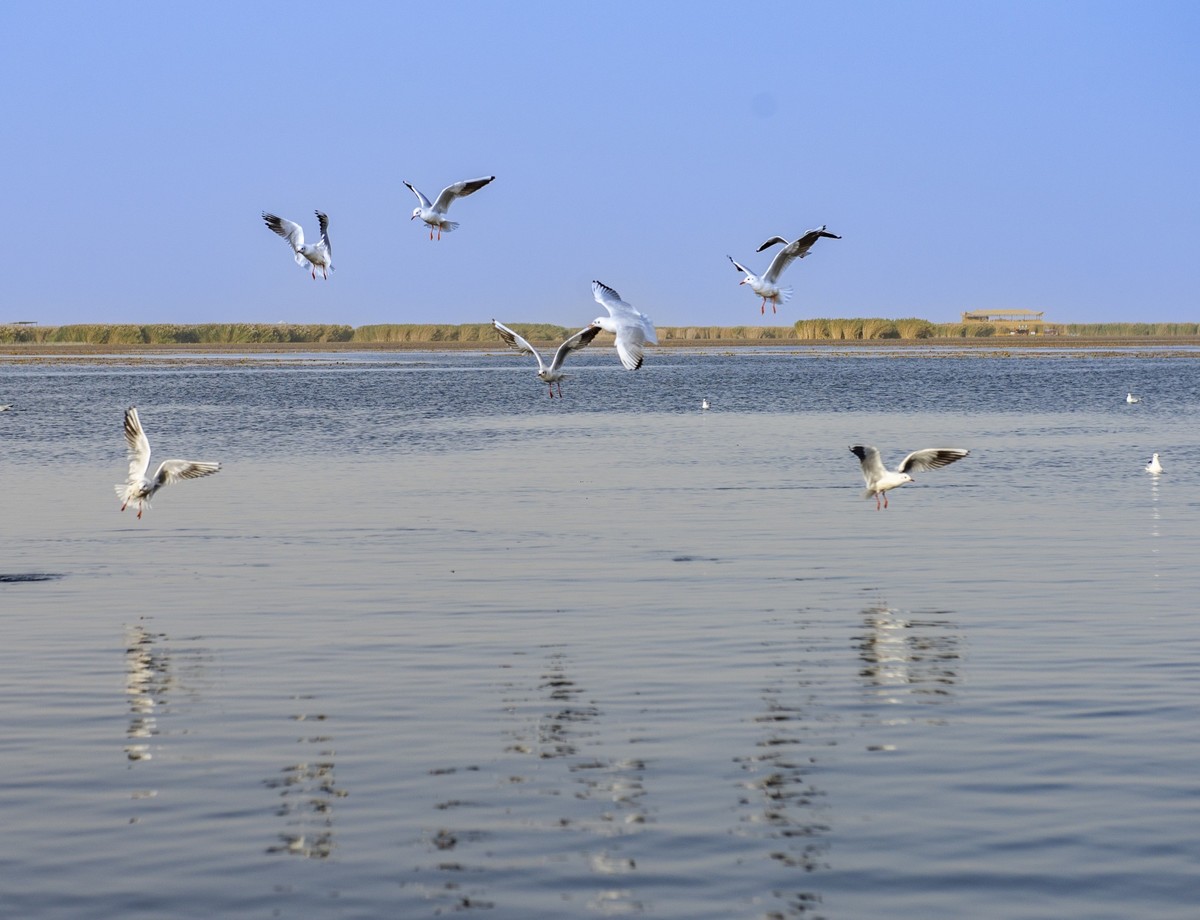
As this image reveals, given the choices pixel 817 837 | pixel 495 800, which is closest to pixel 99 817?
pixel 495 800

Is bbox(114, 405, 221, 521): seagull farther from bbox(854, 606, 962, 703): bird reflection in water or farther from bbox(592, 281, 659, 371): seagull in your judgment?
bbox(854, 606, 962, 703): bird reflection in water

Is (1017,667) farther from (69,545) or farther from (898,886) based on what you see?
(69,545)

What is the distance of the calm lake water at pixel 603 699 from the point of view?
28.5 feet

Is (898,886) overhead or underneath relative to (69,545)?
underneath

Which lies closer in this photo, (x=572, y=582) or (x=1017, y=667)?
(x=1017, y=667)

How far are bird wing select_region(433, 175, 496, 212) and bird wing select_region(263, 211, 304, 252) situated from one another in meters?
3.10

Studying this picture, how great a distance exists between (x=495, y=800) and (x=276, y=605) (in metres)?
Result: 7.56

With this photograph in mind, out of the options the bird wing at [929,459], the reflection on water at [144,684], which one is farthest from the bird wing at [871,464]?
the reflection on water at [144,684]

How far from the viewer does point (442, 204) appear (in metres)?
28.3

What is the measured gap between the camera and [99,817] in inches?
381

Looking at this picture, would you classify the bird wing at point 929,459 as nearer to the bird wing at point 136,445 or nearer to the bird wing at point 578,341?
the bird wing at point 578,341

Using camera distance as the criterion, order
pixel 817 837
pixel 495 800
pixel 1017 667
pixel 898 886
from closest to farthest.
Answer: pixel 898 886, pixel 817 837, pixel 495 800, pixel 1017 667

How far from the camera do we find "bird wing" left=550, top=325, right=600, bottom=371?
19.0 metres

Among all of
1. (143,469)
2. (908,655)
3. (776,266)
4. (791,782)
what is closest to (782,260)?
(776,266)
